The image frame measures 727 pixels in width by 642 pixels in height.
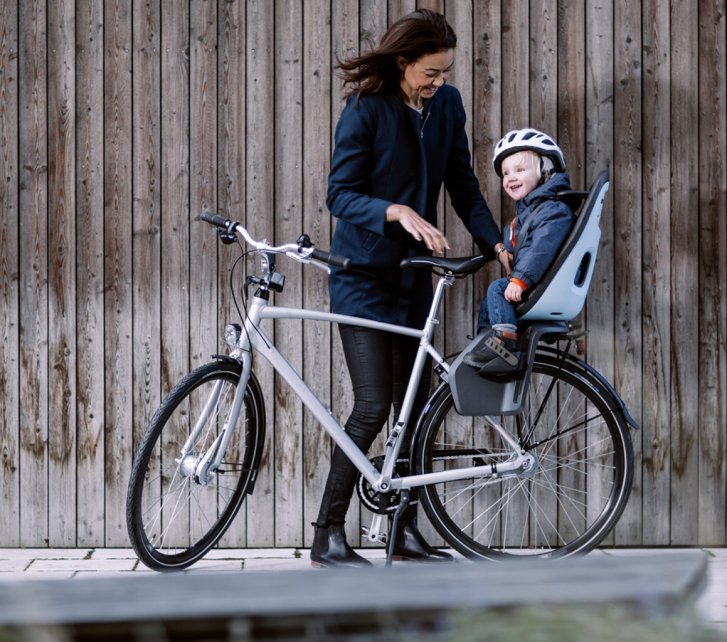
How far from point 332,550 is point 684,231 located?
197 cm

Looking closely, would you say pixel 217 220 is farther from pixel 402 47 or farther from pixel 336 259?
pixel 402 47

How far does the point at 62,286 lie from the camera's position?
418cm

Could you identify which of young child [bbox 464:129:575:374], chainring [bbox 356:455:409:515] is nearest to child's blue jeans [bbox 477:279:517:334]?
young child [bbox 464:129:575:374]

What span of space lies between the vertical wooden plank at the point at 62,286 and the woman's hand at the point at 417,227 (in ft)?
5.08

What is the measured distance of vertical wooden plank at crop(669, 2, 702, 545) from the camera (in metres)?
4.23

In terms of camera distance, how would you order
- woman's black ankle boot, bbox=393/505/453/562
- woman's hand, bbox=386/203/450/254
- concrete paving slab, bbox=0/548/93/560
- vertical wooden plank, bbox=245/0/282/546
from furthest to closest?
vertical wooden plank, bbox=245/0/282/546 < concrete paving slab, bbox=0/548/93/560 < woman's black ankle boot, bbox=393/505/453/562 < woman's hand, bbox=386/203/450/254

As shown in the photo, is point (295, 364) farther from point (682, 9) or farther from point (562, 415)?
point (682, 9)

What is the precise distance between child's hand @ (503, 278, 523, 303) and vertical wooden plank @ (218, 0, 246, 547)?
4.08ft

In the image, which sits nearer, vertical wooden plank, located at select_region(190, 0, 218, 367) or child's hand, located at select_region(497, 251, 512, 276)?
child's hand, located at select_region(497, 251, 512, 276)

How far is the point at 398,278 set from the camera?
11.9ft

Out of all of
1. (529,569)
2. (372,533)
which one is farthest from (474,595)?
(372,533)

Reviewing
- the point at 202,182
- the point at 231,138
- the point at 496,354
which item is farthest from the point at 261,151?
the point at 496,354

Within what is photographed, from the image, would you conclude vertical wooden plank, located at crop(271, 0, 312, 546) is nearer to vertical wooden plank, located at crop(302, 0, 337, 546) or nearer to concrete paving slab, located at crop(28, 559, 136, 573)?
vertical wooden plank, located at crop(302, 0, 337, 546)

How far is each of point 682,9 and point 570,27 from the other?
476mm
